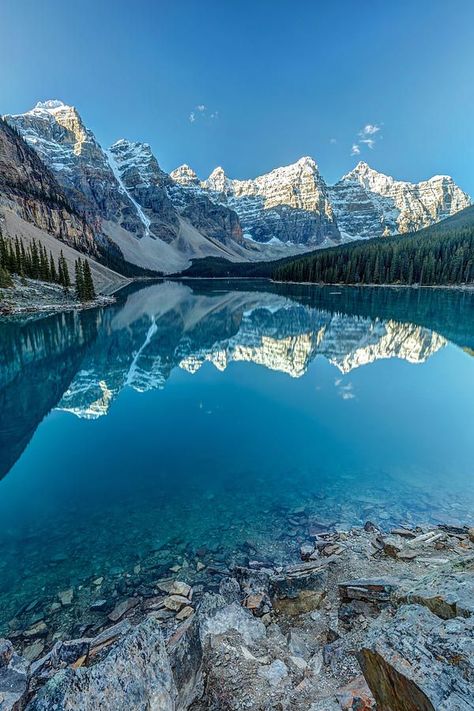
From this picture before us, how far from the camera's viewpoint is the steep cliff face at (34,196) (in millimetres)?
128250

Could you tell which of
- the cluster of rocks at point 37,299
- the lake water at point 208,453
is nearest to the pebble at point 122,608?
the lake water at point 208,453

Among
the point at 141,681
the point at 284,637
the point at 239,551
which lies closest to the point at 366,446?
the point at 239,551

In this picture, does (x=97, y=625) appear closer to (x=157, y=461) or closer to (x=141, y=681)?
(x=141, y=681)

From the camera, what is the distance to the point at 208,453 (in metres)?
13.1

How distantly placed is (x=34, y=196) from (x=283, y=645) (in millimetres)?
167454

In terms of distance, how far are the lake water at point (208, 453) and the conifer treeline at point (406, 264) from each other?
92630mm

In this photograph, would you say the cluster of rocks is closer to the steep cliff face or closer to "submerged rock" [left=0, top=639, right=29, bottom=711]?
"submerged rock" [left=0, top=639, right=29, bottom=711]

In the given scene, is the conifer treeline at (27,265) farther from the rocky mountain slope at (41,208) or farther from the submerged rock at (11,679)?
the submerged rock at (11,679)

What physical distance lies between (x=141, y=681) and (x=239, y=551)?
184 inches

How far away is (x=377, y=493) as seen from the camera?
10.5 meters

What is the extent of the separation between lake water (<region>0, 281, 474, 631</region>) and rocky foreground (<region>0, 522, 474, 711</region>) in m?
1.33

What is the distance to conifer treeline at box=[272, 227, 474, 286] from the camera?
354ft

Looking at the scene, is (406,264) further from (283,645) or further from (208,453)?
(283,645)

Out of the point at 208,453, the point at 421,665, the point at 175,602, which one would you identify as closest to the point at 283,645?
the point at 175,602
